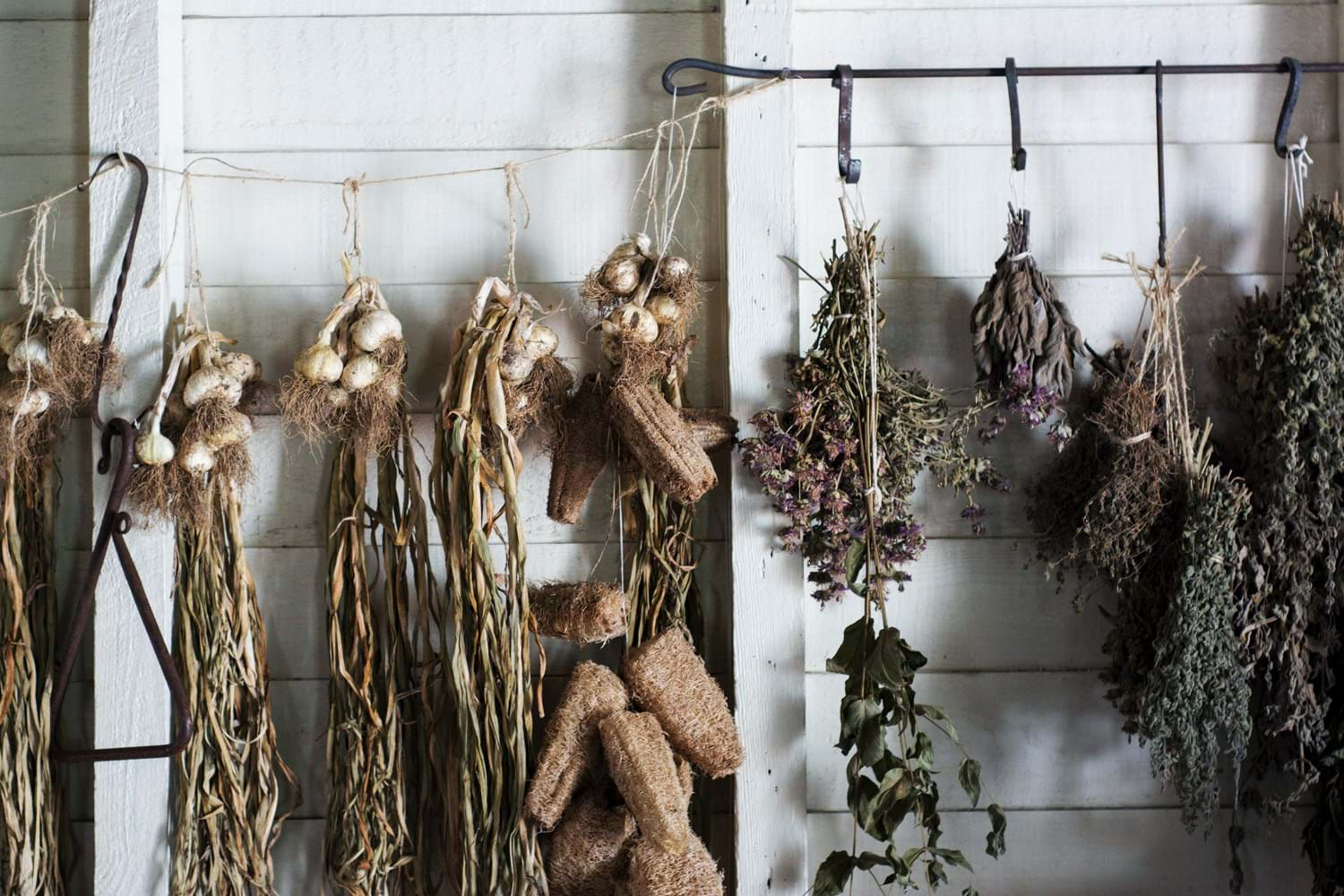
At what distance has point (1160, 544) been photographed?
1296mm

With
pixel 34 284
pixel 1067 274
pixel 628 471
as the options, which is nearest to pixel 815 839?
pixel 628 471

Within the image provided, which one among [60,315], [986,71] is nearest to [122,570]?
[60,315]

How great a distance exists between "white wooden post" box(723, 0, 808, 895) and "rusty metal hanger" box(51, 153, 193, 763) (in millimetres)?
769

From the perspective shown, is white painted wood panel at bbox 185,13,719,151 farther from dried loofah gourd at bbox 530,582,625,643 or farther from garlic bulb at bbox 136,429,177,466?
dried loofah gourd at bbox 530,582,625,643

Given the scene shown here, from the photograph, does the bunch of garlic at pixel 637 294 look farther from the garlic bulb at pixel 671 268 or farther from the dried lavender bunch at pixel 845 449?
the dried lavender bunch at pixel 845 449

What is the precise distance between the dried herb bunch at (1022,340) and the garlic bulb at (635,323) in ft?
1.47

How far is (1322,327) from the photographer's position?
1.24 metres

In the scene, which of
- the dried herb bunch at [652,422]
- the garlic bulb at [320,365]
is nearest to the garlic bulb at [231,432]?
the garlic bulb at [320,365]

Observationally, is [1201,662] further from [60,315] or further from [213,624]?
[60,315]

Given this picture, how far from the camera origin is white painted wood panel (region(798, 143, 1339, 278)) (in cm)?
141

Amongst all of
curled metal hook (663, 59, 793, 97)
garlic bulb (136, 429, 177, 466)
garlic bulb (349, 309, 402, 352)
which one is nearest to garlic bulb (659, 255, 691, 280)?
curled metal hook (663, 59, 793, 97)

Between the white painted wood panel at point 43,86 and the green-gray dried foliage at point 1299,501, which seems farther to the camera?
the white painted wood panel at point 43,86

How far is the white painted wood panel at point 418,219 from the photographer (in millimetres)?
1393

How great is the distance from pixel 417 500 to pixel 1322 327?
1.23 m
